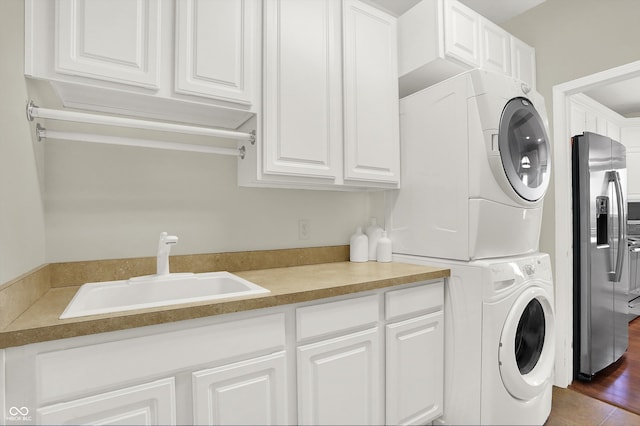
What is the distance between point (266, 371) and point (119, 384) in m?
0.46

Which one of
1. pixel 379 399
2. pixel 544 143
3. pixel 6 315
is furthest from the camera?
pixel 544 143

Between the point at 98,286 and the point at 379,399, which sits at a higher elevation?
the point at 98,286

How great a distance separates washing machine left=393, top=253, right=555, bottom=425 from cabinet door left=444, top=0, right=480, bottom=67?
3.90ft

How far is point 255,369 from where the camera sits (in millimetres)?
1152

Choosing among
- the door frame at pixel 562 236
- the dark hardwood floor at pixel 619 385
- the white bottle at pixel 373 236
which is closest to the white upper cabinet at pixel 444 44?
the door frame at pixel 562 236

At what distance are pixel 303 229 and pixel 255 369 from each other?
3.33ft

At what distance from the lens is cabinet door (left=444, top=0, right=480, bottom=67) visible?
184 cm

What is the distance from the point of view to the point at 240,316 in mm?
1136

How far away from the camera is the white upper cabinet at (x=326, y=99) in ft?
5.02

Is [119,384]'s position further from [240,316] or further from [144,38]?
[144,38]

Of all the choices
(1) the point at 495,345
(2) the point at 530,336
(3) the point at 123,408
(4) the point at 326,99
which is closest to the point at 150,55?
(4) the point at 326,99

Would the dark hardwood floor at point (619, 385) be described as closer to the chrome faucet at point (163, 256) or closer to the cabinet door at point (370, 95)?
the cabinet door at point (370, 95)

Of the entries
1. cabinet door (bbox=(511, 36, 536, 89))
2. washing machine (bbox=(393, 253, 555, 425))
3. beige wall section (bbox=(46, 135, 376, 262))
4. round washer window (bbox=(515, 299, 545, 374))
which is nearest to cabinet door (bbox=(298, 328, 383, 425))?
washing machine (bbox=(393, 253, 555, 425))

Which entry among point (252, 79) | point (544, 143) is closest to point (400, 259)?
point (544, 143)
